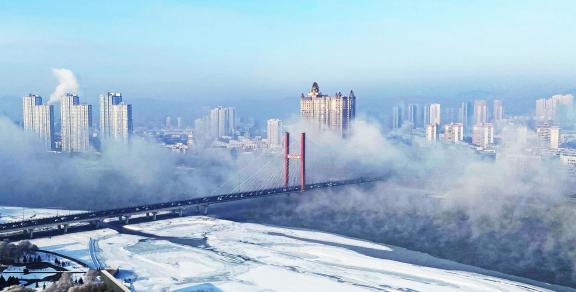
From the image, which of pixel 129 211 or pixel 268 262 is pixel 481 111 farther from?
pixel 268 262

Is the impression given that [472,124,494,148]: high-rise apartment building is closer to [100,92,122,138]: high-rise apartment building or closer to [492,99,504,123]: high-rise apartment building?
[492,99,504,123]: high-rise apartment building

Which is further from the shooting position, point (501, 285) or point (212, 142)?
point (212, 142)

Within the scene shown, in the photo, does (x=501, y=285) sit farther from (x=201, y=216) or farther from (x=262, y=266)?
(x=201, y=216)

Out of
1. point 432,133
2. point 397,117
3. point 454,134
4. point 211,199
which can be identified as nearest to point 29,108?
point 211,199

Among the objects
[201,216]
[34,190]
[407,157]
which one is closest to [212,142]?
[407,157]

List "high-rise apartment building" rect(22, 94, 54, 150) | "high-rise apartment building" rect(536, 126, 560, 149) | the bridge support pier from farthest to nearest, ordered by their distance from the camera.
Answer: "high-rise apartment building" rect(22, 94, 54, 150) < "high-rise apartment building" rect(536, 126, 560, 149) < the bridge support pier

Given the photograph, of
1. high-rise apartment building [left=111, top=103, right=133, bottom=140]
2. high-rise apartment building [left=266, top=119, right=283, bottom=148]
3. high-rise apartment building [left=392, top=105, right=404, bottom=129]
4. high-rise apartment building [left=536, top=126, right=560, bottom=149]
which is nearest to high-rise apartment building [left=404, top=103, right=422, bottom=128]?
high-rise apartment building [left=392, top=105, right=404, bottom=129]

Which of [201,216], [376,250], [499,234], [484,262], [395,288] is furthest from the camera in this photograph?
[201,216]
